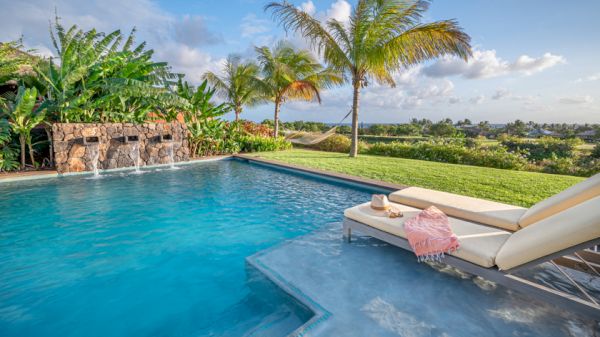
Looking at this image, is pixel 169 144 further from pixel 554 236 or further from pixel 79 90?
pixel 554 236

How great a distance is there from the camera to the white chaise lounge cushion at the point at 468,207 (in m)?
3.06

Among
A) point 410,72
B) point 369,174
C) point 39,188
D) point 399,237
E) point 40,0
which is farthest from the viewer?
point 410,72

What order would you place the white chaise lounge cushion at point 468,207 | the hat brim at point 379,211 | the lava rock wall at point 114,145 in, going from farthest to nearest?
the lava rock wall at point 114,145 → the hat brim at point 379,211 → the white chaise lounge cushion at point 468,207

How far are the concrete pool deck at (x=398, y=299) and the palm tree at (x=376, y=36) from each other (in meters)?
8.70

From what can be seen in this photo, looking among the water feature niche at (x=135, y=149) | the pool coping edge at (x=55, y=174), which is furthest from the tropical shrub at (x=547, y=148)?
the water feature niche at (x=135, y=149)

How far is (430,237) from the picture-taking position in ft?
8.53

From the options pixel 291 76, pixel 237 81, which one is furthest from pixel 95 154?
pixel 291 76

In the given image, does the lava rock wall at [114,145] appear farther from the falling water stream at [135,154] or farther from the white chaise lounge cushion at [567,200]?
the white chaise lounge cushion at [567,200]

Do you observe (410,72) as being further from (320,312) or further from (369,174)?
(320,312)

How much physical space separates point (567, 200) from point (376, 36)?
8894 mm

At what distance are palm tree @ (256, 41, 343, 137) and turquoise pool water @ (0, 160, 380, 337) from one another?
979 cm

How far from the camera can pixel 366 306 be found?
2.24 metres

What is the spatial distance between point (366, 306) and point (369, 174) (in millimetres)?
5659

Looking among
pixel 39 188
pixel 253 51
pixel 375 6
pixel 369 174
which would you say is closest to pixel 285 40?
pixel 253 51
